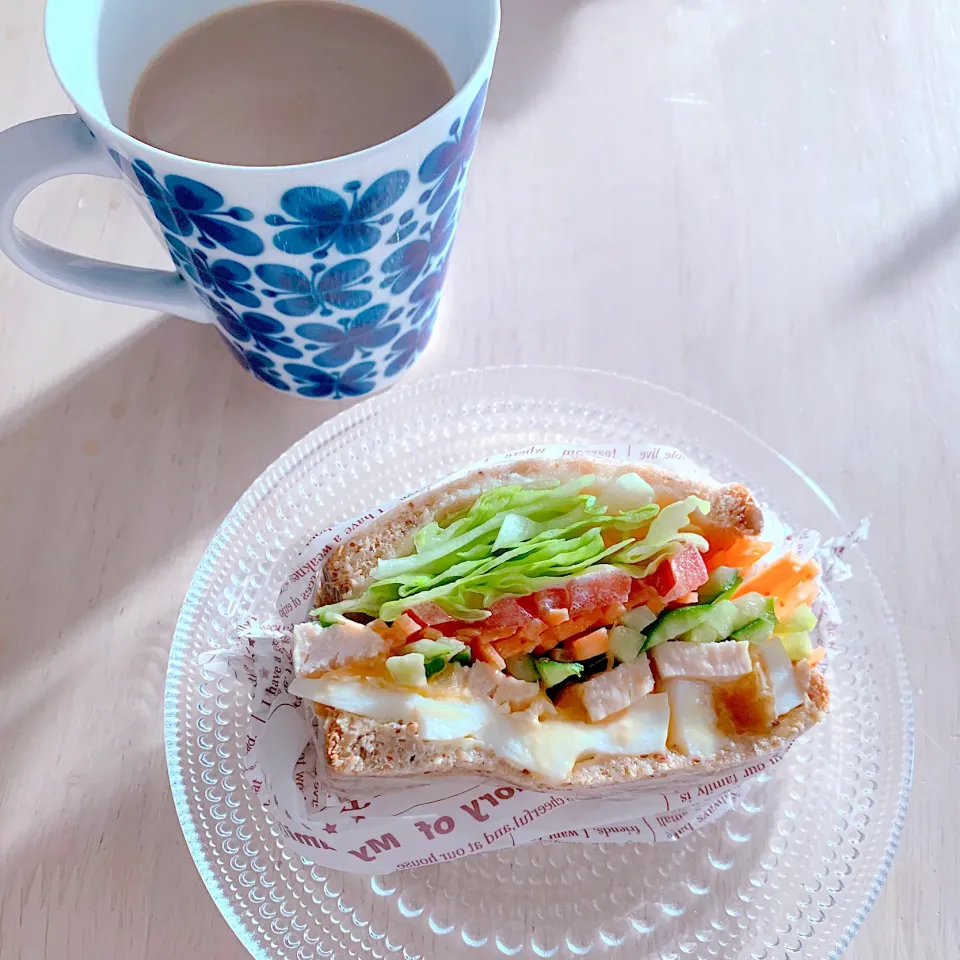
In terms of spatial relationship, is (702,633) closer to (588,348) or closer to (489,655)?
(489,655)

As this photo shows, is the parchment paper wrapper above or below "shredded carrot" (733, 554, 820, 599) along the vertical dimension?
below

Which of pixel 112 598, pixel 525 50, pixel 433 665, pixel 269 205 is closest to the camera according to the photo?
pixel 269 205

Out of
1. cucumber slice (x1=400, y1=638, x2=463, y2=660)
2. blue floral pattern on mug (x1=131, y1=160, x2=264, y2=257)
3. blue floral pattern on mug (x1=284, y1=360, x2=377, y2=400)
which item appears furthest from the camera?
blue floral pattern on mug (x1=284, y1=360, x2=377, y2=400)

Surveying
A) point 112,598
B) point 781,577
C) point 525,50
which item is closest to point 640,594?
point 781,577

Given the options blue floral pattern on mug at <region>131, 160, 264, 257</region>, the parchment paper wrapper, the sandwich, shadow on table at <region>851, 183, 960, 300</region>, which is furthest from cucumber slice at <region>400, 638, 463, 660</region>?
shadow on table at <region>851, 183, 960, 300</region>

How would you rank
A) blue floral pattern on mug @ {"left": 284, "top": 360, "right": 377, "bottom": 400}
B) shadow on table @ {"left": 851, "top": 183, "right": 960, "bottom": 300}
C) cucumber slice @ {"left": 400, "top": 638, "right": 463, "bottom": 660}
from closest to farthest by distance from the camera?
cucumber slice @ {"left": 400, "top": 638, "right": 463, "bottom": 660}, blue floral pattern on mug @ {"left": 284, "top": 360, "right": 377, "bottom": 400}, shadow on table @ {"left": 851, "top": 183, "right": 960, "bottom": 300}

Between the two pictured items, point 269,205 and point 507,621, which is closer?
point 269,205

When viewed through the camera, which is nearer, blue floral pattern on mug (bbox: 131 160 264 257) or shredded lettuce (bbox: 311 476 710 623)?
blue floral pattern on mug (bbox: 131 160 264 257)

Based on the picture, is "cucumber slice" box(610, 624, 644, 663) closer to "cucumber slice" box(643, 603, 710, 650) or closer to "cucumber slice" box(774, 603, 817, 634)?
"cucumber slice" box(643, 603, 710, 650)
